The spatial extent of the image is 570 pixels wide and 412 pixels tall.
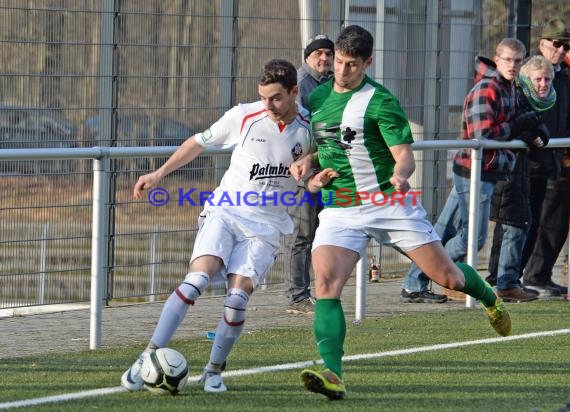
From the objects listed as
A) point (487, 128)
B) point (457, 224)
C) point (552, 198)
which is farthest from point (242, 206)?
point (552, 198)

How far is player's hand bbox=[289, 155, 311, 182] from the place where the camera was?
7.40 meters

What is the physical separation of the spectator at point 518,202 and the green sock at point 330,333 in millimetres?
4336

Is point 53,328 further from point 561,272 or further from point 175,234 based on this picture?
point 561,272

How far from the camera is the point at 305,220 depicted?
34.1ft

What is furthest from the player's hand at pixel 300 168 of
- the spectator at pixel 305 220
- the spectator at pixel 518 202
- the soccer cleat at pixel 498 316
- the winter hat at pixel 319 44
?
the spectator at pixel 518 202

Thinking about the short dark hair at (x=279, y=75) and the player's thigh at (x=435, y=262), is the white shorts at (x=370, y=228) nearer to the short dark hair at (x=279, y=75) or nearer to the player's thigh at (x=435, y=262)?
the player's thigh at (x=435, y=262)

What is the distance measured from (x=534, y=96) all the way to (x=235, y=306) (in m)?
4.90

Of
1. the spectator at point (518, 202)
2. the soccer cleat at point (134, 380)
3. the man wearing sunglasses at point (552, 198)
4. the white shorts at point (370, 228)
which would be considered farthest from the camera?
the man wearing sunglasses at point (552, 198)

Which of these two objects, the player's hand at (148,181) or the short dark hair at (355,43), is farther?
the player's hand at (148,181)

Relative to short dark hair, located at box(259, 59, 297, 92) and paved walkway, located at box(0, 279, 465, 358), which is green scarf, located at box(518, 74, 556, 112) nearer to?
paved walkway, located at box(0, 279, 465, 358)

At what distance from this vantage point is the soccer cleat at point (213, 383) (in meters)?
7.30

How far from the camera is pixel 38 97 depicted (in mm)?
10672

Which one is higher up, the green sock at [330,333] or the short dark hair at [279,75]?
the short dark hair at [279,75]

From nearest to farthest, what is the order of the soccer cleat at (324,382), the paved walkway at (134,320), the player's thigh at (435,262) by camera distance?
the soccer cleat at (324,382) → the player's thigh at (435,262) → the paved walkway at (134,320)
